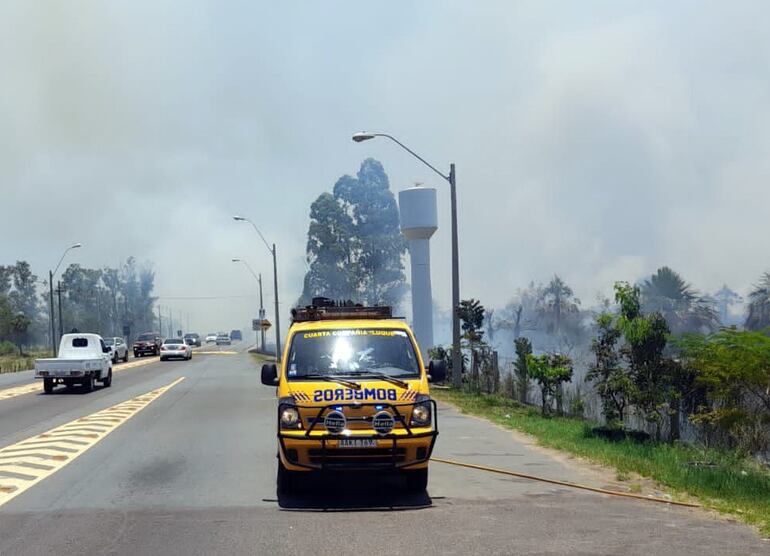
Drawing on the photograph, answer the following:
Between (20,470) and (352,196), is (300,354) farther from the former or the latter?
(352,196)

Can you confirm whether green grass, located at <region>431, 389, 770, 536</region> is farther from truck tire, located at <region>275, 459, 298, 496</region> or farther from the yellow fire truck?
truck tire, located at <region>275, 459, 298, 496</region>

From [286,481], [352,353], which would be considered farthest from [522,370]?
[286,481]

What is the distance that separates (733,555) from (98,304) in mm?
126193

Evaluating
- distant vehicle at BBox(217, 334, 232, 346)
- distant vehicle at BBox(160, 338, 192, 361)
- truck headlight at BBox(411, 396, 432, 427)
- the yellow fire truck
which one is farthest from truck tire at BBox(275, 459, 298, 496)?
distant vehicle at BBox(217, 334, 232, 346)

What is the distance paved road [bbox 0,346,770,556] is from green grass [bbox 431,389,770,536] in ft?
1.89

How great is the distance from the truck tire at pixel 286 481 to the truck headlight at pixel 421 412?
5.31ft

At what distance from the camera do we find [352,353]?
1028 cm

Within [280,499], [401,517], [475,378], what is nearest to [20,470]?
[280,499]

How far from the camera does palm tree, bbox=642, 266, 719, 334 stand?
37.8 meters

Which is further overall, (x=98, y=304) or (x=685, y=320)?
(x=98, y=304)

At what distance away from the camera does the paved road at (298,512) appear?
749 cm

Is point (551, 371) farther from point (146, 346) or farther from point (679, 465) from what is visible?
point (146, 346)

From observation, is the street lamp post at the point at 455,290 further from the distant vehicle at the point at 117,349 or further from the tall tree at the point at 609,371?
the distant vehicle at the point at 117,349

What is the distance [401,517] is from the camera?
8.69 m
